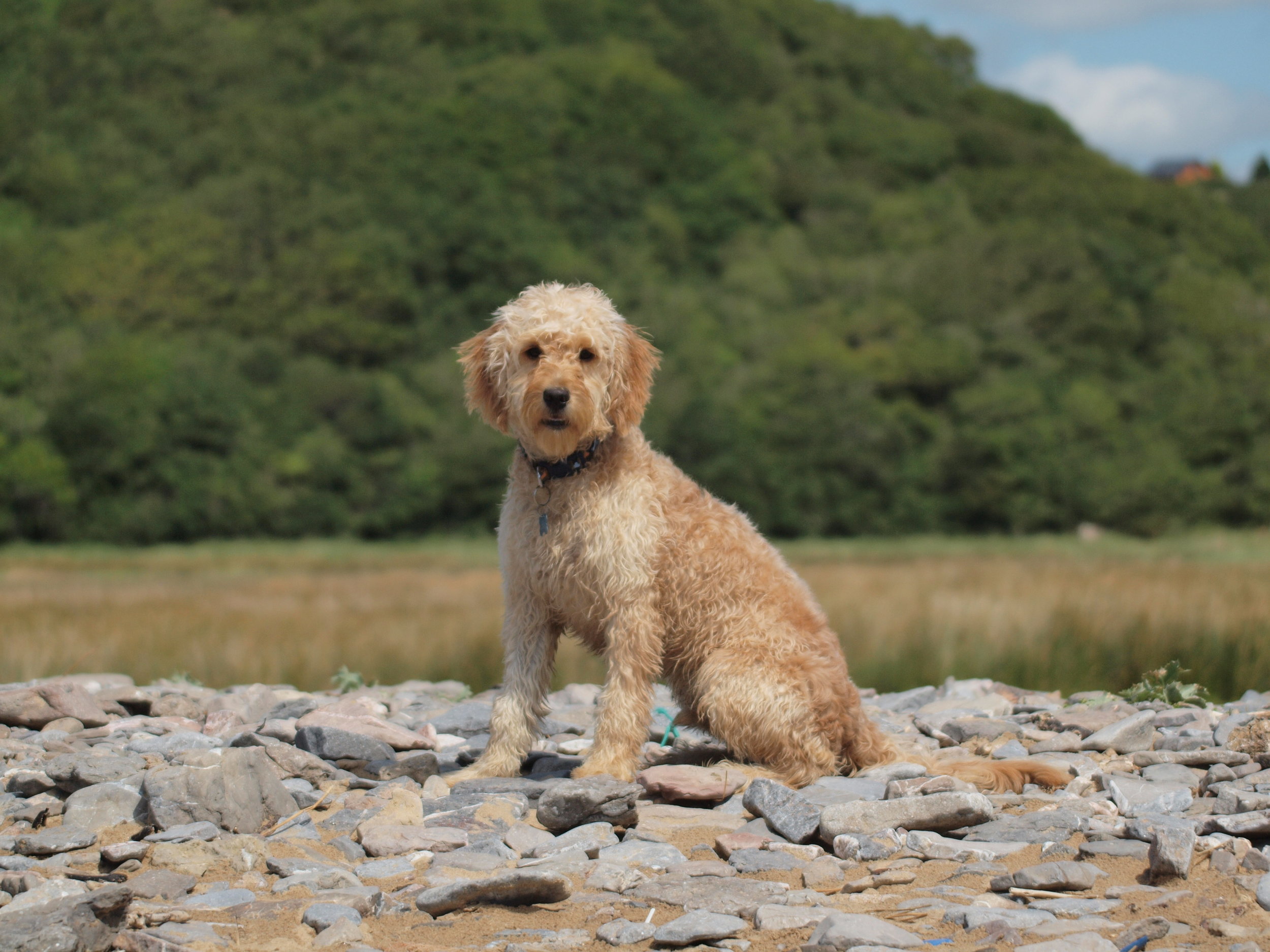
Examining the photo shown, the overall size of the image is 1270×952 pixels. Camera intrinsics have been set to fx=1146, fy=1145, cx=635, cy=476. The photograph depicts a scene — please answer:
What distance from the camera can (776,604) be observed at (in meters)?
5.98

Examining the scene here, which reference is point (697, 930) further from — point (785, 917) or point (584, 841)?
point (584, 841)

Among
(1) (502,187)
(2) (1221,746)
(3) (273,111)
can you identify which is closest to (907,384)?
(1) (502,187)

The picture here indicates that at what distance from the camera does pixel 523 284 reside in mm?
52531

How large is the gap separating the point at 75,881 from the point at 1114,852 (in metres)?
4.19

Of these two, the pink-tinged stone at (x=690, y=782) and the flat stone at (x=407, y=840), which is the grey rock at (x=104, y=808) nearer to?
the flat stone at (x=407, y=840)

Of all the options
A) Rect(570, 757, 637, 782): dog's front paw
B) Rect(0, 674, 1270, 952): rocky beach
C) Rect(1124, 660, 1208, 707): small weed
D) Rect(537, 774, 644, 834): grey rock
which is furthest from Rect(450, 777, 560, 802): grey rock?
Rect(1124, 660, 1208, 707): small weed

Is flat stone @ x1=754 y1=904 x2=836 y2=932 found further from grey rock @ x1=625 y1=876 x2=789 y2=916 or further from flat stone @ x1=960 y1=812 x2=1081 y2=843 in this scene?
flat stone @ x1=960 y1=812 x2=1081 y2=843

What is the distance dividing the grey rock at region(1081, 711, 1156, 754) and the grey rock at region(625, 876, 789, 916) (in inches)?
114

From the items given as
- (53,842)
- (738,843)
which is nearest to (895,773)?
(738,843)

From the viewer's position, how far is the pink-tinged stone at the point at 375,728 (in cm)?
661

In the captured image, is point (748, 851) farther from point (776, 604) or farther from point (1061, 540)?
point (1061, 540)

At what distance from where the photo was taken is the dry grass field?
9734mm

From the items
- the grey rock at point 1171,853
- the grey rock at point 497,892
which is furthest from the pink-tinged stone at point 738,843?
the grey rock at point 1171,853

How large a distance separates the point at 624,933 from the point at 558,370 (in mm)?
2607
